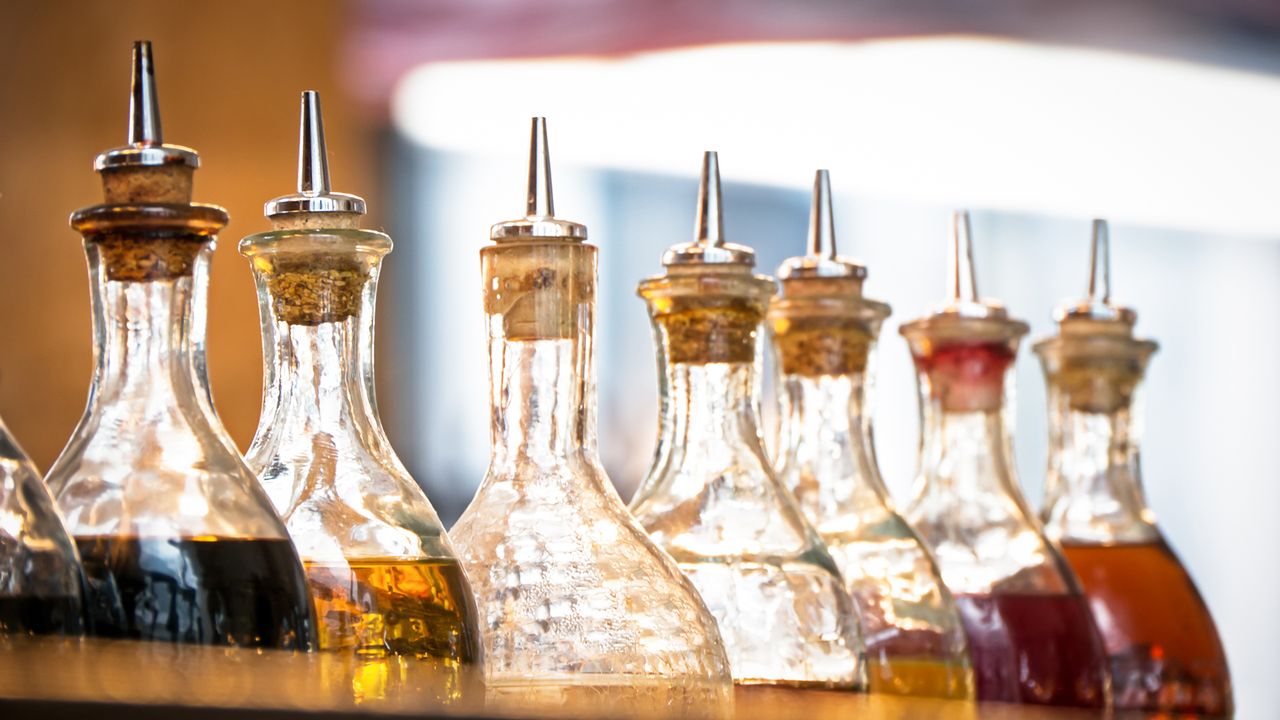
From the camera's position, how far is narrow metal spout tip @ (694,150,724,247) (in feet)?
1.61

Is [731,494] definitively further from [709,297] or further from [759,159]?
[759,159]

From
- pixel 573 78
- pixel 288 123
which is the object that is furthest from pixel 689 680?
pixel 573 78

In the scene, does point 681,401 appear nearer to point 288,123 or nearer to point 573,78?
point 288,123

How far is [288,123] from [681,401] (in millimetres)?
1764

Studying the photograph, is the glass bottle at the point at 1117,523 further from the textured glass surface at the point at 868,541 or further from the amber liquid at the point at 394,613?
the amber liquid at the point at 394,613

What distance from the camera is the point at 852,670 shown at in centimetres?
48

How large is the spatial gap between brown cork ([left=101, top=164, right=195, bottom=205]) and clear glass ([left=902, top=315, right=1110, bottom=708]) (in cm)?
32

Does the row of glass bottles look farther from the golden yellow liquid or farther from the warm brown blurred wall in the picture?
the warm brown blurred wall

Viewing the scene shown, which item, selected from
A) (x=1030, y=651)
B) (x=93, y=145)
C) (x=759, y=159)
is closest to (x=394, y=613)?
(x=1030, y=651)

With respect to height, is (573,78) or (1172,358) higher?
(573,78)

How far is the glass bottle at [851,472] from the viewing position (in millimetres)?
536

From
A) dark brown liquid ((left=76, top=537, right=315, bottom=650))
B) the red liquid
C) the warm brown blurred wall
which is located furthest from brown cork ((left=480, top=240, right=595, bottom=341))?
the warm brown blurred wall

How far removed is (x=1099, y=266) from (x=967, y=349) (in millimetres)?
127

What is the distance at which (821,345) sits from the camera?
56 cm
